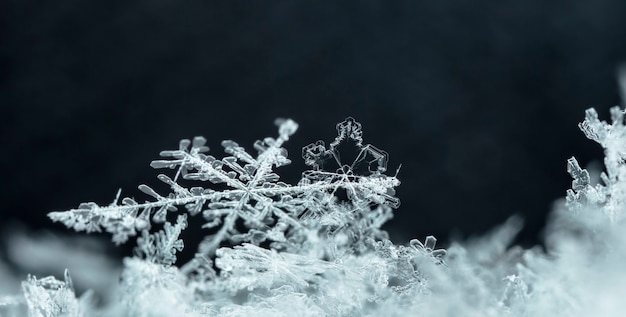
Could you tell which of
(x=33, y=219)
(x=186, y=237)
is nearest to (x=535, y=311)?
(x=186, y=237)

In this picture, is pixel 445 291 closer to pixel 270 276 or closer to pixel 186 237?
pixel 270 276

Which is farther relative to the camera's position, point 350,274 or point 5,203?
point 5,203

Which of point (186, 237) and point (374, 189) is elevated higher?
point (186, 237)

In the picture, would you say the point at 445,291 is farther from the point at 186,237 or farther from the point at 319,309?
the point at 186,237

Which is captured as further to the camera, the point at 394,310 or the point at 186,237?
the point at 186,237

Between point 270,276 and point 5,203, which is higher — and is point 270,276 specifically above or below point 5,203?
below

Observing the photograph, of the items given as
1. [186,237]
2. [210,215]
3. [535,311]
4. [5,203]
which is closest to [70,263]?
[210,215]
